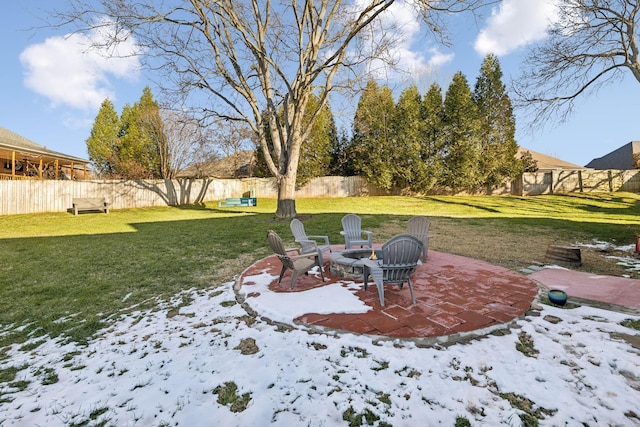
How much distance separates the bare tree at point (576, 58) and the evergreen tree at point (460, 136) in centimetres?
1019

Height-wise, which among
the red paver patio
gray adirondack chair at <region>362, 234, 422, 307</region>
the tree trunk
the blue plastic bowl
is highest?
the tree trunk

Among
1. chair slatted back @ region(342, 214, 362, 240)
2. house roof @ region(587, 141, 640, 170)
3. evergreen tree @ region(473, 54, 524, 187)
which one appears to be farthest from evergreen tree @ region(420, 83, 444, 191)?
house roof @ region(587, 141, 640, 170)

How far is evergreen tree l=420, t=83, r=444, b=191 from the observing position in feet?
72.2

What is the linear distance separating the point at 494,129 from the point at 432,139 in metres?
4.58

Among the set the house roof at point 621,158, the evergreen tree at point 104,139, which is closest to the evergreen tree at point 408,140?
the house roof at point 621,158

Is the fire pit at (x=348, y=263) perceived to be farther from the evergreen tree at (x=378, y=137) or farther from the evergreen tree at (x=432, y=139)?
the evergreen tree at (x=432, y=139)

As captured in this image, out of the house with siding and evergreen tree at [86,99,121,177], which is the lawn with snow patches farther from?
evergreen tree at [86,99,121,177]

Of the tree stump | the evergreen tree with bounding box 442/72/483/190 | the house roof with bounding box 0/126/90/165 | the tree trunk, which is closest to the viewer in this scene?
the tree stump

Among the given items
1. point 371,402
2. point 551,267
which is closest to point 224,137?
point 551,267

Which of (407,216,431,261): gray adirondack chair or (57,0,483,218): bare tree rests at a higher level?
(57,0,483,218): bare tree

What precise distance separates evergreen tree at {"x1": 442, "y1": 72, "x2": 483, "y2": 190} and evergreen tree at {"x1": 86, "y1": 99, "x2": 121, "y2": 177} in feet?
95.1

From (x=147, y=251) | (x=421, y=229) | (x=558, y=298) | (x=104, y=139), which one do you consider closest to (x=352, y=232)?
(x=421, y=229)

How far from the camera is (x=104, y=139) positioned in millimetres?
28469

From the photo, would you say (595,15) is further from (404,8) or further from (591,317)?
(591,317)
